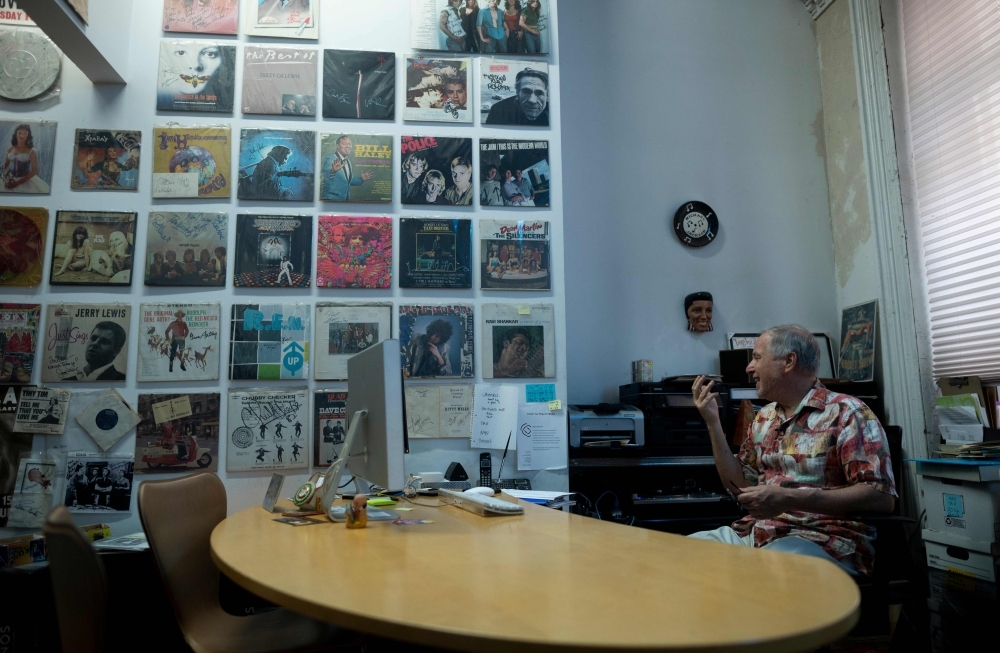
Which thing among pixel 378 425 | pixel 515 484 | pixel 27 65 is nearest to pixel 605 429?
pixel 515 484

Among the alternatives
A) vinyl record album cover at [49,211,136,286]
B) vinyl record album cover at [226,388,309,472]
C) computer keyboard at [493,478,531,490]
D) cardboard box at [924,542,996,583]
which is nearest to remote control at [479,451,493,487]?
computer keyboard at [493,478,531,490]

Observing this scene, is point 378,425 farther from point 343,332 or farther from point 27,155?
point 27,155

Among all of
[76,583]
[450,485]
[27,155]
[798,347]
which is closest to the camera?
[76,583]

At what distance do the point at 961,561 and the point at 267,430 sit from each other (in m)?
3.15

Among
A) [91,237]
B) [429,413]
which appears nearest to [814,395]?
[429,413]

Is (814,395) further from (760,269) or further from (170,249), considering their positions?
(170,249)

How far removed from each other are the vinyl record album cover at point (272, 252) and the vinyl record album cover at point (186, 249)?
0.08 metres

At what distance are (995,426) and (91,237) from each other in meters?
4.39

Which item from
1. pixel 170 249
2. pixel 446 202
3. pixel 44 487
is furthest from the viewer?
pixel 446 202

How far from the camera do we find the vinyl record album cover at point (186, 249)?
300 centimetres

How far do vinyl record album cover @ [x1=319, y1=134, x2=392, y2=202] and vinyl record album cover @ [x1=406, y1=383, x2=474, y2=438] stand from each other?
3.06 ft

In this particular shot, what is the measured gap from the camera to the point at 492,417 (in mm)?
3102

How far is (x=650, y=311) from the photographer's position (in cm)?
399

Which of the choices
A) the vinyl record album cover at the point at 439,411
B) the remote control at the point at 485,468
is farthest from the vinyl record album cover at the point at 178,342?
the remote control at the point at 485,468
